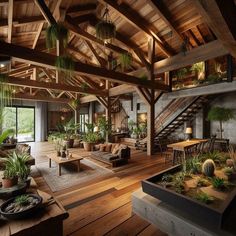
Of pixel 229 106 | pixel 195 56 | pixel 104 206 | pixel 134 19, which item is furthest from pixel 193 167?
pixel 229 106

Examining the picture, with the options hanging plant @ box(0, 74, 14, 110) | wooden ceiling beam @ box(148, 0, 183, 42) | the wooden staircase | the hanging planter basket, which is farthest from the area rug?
wooden ceiling beam @ box(148, 0, 183, 42)

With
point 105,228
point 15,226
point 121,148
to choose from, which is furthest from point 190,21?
point 15,226

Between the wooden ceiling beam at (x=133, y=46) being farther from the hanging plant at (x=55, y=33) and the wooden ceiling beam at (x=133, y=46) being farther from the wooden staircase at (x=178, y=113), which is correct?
the hanging plant at (x=55, y=33)

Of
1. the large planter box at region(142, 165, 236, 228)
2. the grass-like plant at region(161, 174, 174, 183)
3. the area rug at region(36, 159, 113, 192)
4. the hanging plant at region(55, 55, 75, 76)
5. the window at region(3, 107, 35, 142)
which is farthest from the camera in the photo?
the window at region(3, 107, 35, 142)

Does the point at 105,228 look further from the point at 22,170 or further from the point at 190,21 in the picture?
the point at 190,21

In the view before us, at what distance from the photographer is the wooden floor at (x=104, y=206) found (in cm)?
222

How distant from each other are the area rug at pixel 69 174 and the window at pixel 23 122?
6703 mm

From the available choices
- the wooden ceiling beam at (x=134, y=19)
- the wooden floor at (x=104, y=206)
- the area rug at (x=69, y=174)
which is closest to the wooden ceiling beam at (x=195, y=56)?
the wooden ceiling beam at (x=134, y=19)

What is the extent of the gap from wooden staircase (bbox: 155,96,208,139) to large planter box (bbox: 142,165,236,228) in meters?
5.62

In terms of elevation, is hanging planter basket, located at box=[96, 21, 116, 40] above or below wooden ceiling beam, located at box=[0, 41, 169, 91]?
above

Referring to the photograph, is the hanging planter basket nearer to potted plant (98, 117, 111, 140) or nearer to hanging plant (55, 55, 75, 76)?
hanging plant (55, 55, 75, 76)

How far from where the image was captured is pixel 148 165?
203 inches

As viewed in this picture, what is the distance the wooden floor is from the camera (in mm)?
2219

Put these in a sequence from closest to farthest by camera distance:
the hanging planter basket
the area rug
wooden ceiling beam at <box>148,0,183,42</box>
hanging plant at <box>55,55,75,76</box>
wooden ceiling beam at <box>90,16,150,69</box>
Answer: the hanging planter basket → hanging plant at <box>55,55,75,76</box> → the area rug → wooden ceiling beam at <box>148,0,183,42</box> → wooden ceiling beam at <box>90,16,150,69</box>
